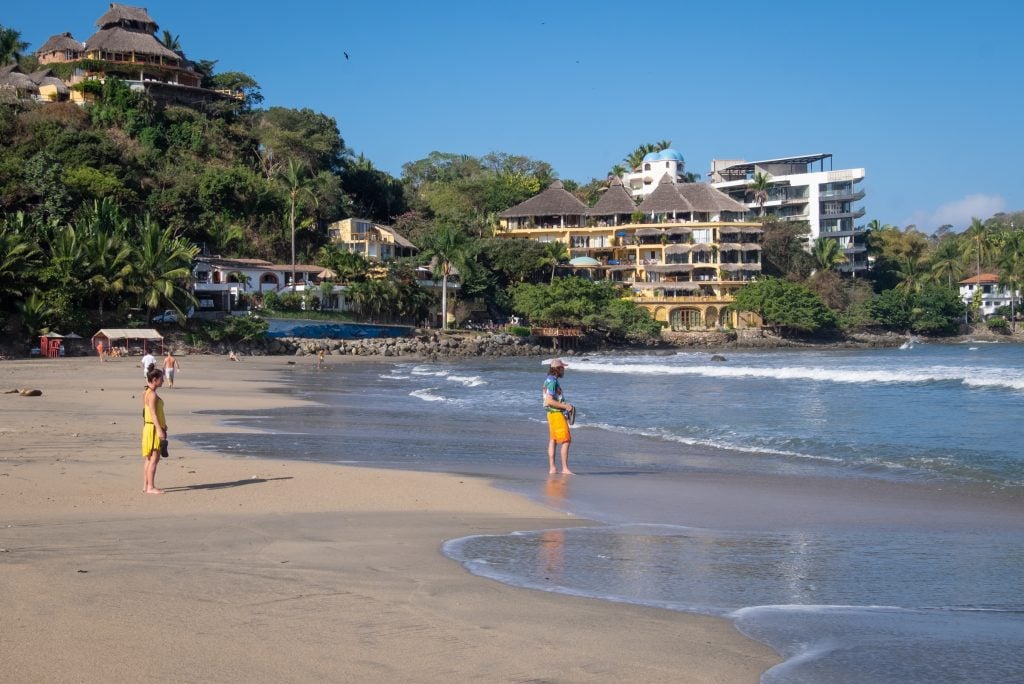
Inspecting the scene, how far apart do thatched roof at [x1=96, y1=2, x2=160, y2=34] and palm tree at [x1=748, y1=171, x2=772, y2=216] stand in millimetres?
62442

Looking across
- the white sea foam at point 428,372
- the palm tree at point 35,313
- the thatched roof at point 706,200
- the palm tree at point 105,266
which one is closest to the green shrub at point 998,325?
the thatched roof at point 706,200

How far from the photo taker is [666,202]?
284 ft

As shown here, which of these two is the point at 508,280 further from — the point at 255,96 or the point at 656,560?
the point at 656,560

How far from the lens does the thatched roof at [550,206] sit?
87.4 meters

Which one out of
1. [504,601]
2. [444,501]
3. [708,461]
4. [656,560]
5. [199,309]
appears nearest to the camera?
[504,601]

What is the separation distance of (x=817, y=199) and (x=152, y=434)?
336ft

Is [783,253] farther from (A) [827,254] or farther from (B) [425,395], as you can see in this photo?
(B) [425,395]

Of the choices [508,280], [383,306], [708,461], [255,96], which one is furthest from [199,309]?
[708,461]

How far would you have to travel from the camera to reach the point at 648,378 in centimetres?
3838

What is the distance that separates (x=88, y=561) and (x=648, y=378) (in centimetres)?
3236

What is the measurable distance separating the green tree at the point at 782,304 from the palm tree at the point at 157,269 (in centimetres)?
4825

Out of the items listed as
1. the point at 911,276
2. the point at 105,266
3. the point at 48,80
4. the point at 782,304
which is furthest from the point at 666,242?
the point at 105,266

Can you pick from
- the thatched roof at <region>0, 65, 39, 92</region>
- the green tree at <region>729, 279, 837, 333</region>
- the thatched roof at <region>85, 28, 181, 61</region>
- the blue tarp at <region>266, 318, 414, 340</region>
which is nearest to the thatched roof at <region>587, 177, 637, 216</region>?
the green tree at <region>729, 279, 837, 333</region>

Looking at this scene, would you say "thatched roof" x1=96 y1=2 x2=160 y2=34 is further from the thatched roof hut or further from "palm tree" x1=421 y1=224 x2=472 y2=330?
"palm tree" x1=421 y1=224 x2=472 y2=330
